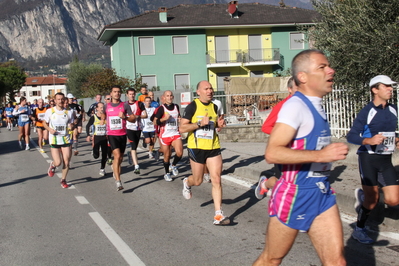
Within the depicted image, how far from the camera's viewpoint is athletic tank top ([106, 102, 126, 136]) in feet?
30.6

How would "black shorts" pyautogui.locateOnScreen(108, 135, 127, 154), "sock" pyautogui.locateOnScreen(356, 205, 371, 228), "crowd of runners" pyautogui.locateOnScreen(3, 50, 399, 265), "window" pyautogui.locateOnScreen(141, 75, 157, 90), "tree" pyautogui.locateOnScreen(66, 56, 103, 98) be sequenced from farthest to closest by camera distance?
1. "tree" pyautogui.locateOnScreen(66, 56, 103, 98)
2. "window" pyautogui.locateOnScreen(141, 75, 157, 90)
3. "black shorts" pyautogui.locateOnScreen(108, 135, 127, 154)
4. "sock" pyautogui.locateOnScreen(356, 205, 371, 228)
5. "crowd of runners" pyautogui.locateOnScreen(3, 50, 399, 265)

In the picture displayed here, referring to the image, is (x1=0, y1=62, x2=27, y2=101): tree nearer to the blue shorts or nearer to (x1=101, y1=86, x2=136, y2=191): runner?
(x1=101, y1=86, x2=136, y2=191): runner

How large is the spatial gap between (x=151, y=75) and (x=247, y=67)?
26.5 feet

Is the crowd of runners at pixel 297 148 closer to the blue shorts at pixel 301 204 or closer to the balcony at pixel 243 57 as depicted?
the blue shorts at pixel 301 204

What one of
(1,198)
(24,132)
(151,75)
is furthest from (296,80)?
(151,75)

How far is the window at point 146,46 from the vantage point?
38062 millimetres

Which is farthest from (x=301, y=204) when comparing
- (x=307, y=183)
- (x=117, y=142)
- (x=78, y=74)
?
(x=78, y=74)

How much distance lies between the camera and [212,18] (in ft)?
128

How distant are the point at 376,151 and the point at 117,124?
5397 mm

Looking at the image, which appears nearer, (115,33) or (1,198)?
(1,198)

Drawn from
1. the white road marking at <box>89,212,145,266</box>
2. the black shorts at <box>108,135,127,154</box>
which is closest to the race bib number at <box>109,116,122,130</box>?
the black shorts at <box>108,135,127,154</box>

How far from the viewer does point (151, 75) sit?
38.4 meters

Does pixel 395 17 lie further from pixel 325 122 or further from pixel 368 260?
pixel 325 122

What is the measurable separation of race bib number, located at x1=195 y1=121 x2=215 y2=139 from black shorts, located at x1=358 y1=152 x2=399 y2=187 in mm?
2329
